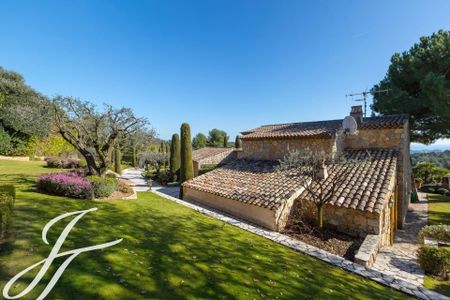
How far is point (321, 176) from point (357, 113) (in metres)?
7.17

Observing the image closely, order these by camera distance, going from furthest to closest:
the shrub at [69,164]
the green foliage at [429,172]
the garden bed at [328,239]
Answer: the green foliage at [429,172] < the shrub at [69,164] < the garden bed at [328,239]

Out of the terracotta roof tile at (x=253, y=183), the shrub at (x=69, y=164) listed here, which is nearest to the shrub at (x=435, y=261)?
the terracotta roof tile at (x=253, y=183)

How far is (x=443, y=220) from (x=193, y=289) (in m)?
19.0

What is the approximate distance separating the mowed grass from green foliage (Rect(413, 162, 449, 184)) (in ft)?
36.0

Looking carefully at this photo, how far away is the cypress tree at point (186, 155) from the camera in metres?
22.7

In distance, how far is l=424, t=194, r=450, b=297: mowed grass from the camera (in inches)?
278

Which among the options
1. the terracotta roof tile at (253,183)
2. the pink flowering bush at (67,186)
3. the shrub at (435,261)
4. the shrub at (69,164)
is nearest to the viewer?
the shrub at (435,261)

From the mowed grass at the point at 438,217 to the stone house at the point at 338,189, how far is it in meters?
1.94

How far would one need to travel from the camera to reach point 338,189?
11047 mm

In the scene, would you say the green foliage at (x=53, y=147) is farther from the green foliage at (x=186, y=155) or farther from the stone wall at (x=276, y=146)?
the stone wall at (x=276, y=146)

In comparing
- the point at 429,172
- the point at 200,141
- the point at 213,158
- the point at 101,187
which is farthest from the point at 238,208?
the point at 200,141

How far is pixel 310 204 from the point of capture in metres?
11.2

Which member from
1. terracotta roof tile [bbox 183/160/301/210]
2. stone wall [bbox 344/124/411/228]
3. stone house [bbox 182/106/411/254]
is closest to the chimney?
stone house [bbox 182/106/411/254]

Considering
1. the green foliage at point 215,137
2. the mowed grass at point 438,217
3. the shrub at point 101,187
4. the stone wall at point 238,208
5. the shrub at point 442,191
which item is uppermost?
the green foliage at point 215,137
